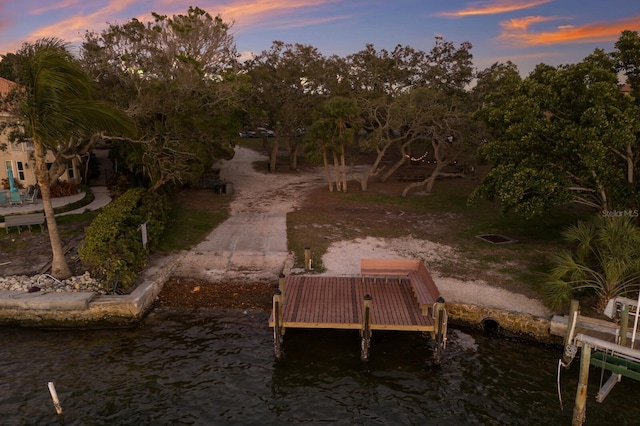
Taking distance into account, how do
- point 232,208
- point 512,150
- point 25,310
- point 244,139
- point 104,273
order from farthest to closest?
point 244,139
point 232,208
point 512,150
point 104,273
point 25,310

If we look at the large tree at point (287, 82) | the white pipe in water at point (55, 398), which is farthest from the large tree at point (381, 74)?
the white pipe in water at point (55, 398)

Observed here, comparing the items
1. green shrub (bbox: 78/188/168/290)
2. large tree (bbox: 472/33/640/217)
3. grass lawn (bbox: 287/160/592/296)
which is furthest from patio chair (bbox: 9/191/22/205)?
large tree (bbox: 472/33/640/217)

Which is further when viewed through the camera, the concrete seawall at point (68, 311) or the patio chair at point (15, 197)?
the patio chair at point (15, 197)

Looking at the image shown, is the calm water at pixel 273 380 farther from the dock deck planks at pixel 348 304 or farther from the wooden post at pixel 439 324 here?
the dock deck planks at pixel 348 304

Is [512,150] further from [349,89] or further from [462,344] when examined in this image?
[349,89]

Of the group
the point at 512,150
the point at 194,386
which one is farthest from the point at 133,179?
the point at 512,150

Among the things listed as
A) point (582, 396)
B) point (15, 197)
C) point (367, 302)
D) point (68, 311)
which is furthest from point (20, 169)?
point (582, 396)

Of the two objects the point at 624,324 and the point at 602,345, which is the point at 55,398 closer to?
the point at 602,345
